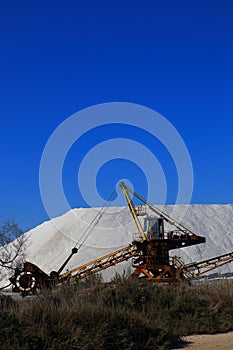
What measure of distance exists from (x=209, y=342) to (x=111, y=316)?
294cm

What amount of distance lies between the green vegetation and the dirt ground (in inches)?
11.9

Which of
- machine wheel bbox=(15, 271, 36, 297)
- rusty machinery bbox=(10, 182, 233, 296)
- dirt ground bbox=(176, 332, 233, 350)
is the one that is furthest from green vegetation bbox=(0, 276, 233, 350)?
machine wheel bbox=(15, 271, 36, 297)

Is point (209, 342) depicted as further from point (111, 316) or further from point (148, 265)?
point (148, 265)

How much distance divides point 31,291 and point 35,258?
29087 millimetres

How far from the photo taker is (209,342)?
13688 mm

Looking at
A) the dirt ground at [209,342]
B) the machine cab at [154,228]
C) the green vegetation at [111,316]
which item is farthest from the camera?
the machine cab at [154,228]

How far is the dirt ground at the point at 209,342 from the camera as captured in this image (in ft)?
42.4

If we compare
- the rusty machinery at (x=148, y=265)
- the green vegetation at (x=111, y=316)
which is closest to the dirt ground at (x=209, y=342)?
the green vegetation at (x=111, y=316)

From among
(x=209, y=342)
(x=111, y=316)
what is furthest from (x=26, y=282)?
(x=111, y=316)

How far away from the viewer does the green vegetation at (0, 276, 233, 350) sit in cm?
1115

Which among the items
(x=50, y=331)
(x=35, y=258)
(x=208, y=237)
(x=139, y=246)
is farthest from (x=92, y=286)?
(x=208, y=237)

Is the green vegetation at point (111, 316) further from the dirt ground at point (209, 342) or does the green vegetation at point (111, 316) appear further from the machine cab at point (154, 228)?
the machine cab at point (154, 228)

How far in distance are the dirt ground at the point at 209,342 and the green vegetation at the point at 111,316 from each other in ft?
0.99

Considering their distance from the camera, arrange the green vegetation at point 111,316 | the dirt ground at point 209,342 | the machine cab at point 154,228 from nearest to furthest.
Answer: the green vegetation at point 111,316 → the dirt ground at point 209,342 → the machine cab at point 154,228
